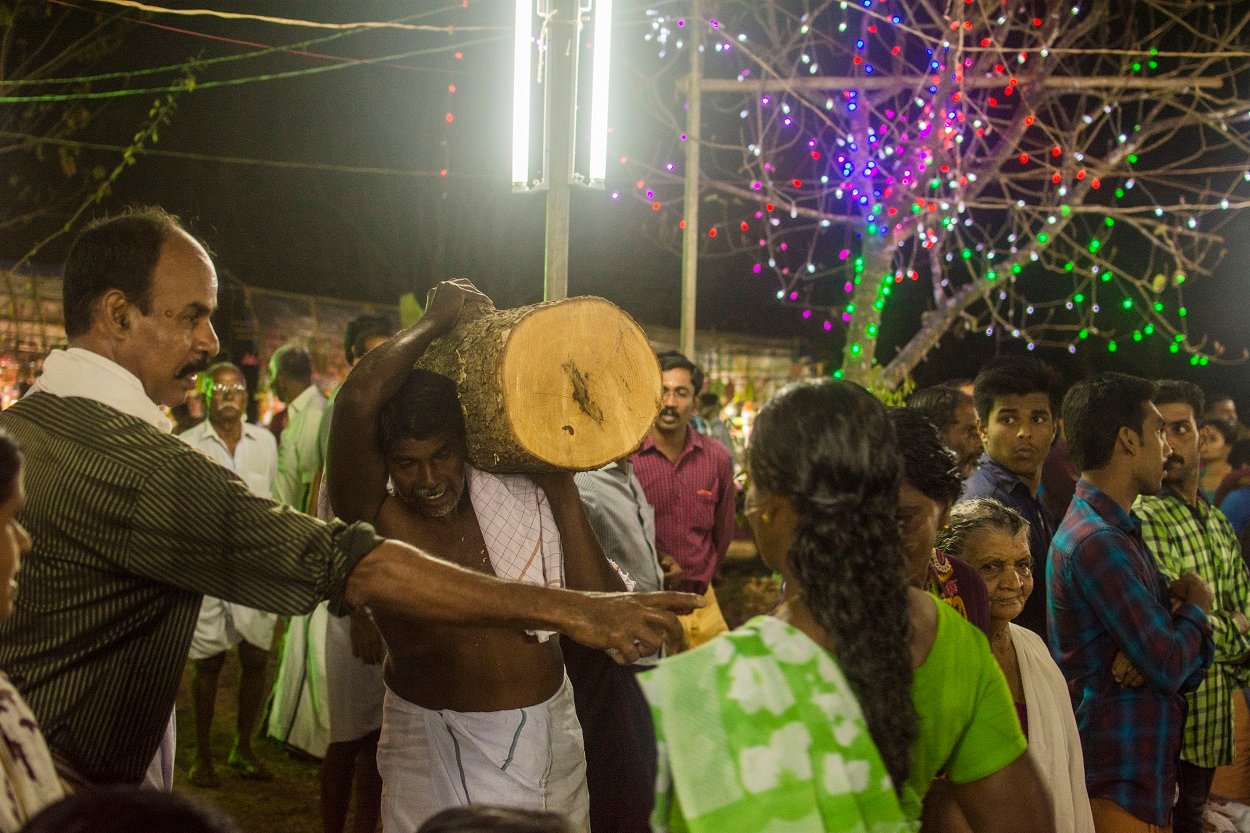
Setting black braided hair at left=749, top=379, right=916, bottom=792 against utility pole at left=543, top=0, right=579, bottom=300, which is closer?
black braided hair at left=749, top=379, right=916, bottom=792

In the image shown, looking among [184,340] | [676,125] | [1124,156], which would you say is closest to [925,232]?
[1124,156]

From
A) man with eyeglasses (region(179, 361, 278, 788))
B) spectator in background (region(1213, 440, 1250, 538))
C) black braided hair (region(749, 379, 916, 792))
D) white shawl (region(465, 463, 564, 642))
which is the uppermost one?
black braided hair (region(749, 379, 916, 792))

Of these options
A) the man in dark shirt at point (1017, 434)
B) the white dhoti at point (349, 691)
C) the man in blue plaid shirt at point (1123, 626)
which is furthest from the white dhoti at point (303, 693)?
the man in blue plaid shirt at point (1123, 626)

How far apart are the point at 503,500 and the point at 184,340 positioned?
3.78 ft

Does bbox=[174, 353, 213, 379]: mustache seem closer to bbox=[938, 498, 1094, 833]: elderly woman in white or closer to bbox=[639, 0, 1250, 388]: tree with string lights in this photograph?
bbox=[938, 498, 1094, 833]: elderly woman in white

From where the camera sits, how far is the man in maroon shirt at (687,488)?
6727 mm

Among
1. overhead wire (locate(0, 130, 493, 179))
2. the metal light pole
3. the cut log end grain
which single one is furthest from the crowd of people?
overhead wire (locate(0, 130, 493, 179))

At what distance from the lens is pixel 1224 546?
15.6 ft

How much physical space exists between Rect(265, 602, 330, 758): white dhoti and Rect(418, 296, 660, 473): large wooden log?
2.75m

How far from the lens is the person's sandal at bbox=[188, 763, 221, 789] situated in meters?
6.04

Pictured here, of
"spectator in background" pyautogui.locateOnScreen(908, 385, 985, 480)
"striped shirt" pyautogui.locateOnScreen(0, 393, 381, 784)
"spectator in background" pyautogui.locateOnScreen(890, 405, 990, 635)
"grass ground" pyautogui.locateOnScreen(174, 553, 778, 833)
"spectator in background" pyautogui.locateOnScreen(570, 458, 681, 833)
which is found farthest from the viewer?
"grass ground" pyautogui.locateOnScreen(174, 553, 778, 833)

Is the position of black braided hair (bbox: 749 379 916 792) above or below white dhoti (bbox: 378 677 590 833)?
above

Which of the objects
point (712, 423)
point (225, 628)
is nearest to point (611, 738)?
point (225, 628)

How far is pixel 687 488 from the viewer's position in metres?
6.84
